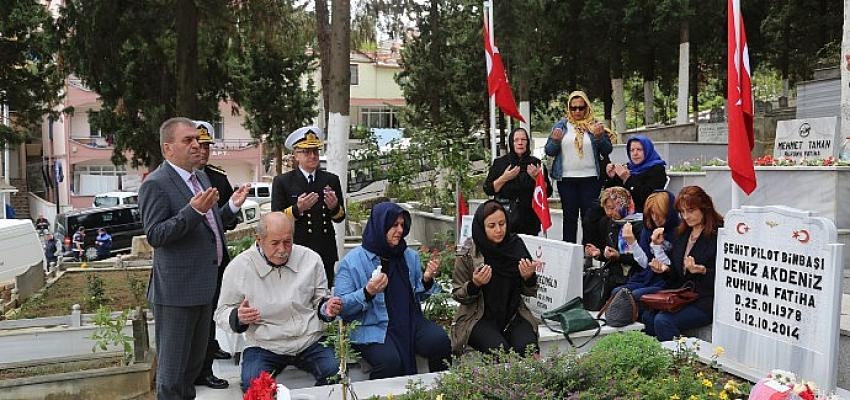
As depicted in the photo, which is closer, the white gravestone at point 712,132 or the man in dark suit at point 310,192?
the man in dark suit at point 310,192

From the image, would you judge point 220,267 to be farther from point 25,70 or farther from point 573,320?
point 25,70

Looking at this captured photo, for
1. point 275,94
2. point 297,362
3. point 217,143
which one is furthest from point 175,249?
point 217,143

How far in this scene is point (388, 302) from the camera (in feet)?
16.1

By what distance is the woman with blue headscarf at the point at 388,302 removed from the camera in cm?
471

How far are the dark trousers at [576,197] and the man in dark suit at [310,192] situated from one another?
2.38 m

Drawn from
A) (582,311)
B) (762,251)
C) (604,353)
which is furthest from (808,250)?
(582,311)

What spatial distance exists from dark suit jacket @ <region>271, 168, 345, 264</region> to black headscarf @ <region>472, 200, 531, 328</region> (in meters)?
1.41

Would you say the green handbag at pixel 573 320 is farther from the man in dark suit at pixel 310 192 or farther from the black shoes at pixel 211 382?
the black shoes at pixel 211 382

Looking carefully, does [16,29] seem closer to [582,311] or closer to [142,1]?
[142,1]

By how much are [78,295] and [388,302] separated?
25.2ft

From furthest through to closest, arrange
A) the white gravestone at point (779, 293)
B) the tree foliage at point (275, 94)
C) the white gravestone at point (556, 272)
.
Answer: the tree foliage at point (275, 94) → the white gravestone at point (556, 272) → the white gravestone at point (779, 293)

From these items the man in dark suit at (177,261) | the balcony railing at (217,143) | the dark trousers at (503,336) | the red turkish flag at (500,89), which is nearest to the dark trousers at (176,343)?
the man in dark suit at (177,261)

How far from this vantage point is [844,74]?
482 inches

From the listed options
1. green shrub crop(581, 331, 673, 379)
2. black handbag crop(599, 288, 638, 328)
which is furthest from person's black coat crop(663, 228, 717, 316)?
green shrub crop(581, 331, 673, 379)
